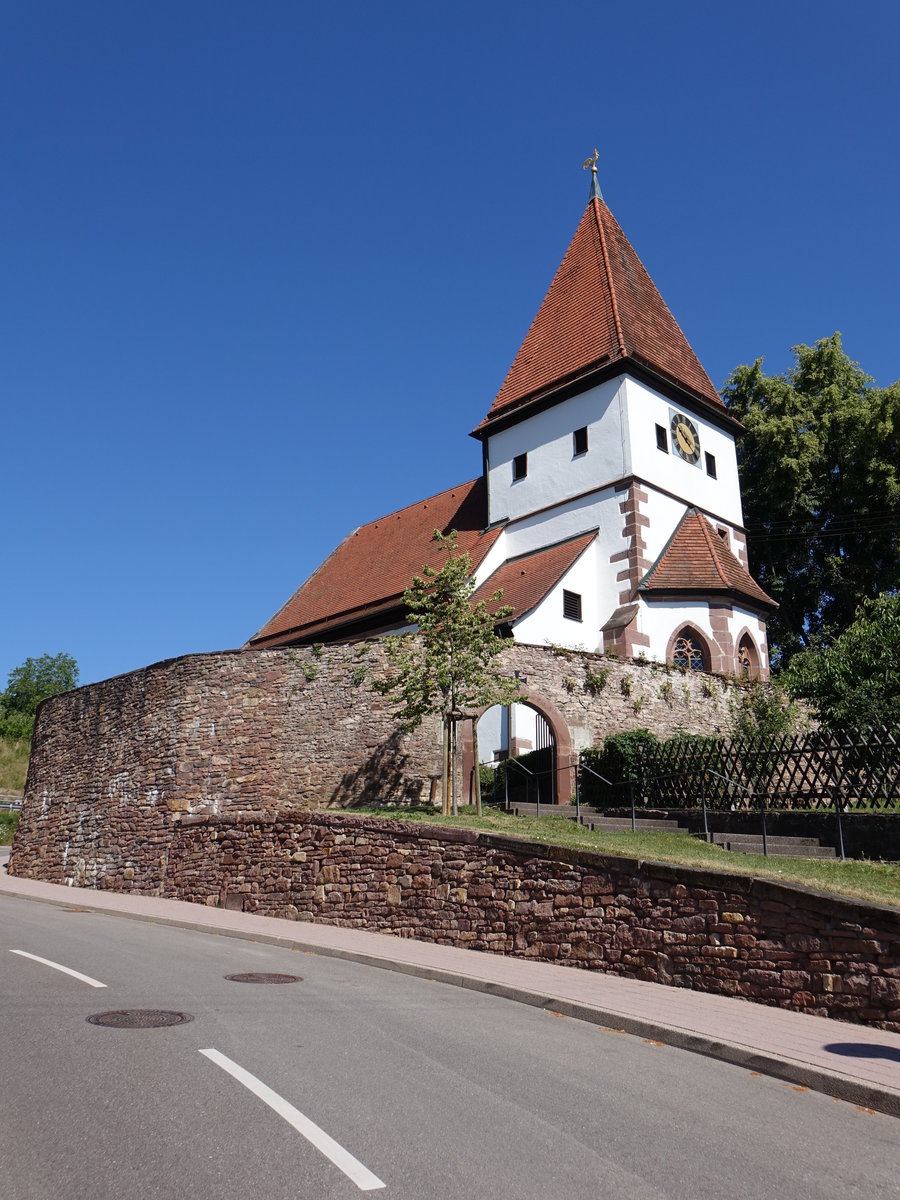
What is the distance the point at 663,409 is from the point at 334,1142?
96.2 feet

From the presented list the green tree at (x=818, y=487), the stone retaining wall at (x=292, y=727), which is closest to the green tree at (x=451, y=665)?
the stone retaining wall at (x=292, y=727)

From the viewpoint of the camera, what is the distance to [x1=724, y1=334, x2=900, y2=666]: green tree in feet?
116

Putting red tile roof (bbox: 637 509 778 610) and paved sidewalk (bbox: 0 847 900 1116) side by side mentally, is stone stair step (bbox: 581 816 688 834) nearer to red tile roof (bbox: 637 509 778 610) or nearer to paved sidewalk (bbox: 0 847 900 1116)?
paved sidewalk (bbox: 0 847 900 1116)

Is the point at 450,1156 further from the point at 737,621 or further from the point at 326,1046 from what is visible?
the point at 737,621

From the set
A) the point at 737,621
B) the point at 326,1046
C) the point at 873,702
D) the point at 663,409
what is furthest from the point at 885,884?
the point at 663,409

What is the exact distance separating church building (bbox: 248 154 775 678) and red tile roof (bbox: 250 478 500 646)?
0.34 feet

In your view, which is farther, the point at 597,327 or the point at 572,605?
the point at 597,327

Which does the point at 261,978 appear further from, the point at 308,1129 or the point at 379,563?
the point at 379,563

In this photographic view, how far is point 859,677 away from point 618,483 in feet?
32.4

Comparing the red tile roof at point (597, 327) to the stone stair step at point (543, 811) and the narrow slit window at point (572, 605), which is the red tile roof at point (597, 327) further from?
the stone stair step at point (543, 811)

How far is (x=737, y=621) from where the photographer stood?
28047 mm

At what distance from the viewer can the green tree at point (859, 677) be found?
21.4 metres

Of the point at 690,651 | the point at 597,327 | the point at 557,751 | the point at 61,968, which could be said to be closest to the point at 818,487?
the point at 597,327

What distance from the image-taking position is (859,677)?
2247 centimetres
